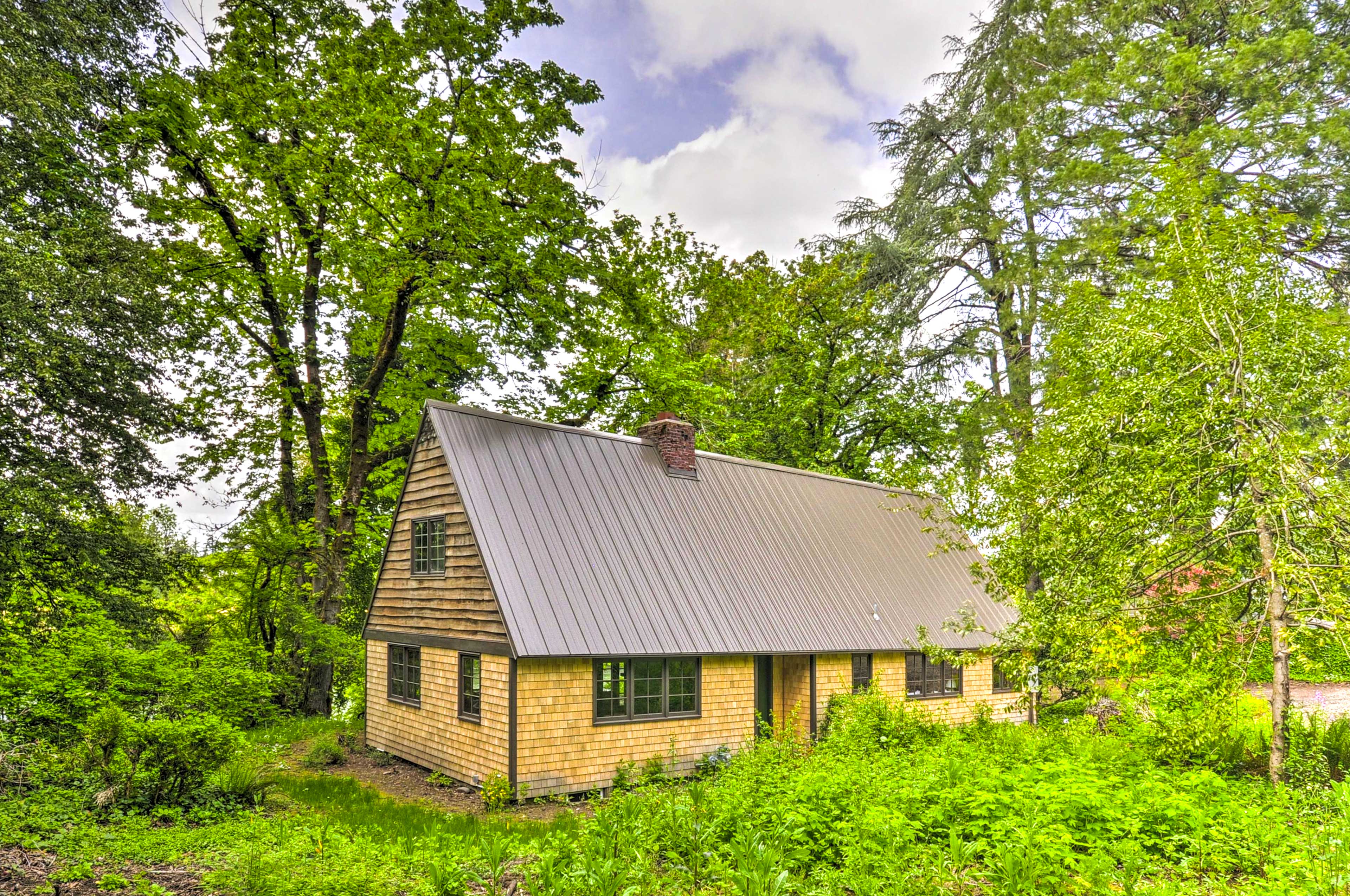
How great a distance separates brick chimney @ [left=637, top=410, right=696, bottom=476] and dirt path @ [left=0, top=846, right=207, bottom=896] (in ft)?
35.6

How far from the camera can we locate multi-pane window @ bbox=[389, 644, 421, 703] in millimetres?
13562

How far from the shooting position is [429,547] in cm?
1324

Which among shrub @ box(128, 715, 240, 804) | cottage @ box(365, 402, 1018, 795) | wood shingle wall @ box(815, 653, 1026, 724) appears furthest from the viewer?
wood shingle wall @ box(815, 653, 1026, 724)

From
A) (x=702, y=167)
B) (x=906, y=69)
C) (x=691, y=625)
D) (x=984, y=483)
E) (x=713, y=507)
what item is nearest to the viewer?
(x=984, y=483)

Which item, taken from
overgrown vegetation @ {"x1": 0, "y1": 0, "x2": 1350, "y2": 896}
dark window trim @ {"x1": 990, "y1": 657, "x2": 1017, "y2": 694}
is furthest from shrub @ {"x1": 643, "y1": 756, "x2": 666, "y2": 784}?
dark window trim @ {"x1": 990, "y1": 657, "x2": 1017, "y2": 694}

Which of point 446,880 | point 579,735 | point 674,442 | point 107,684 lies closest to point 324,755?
point 579,735

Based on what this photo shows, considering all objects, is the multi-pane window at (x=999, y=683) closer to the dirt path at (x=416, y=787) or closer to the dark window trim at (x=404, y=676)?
the dirt path at (x=416, y=787)

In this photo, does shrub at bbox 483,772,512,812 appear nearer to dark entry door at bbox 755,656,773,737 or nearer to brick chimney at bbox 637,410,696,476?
dark entry door at bbox 755,656,773,737

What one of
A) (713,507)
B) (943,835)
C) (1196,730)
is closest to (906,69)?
(713,507)

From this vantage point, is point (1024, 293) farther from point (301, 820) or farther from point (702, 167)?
point (301, 820)

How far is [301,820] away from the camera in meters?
7.59

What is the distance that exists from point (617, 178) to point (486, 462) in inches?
362

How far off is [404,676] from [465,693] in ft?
8.17

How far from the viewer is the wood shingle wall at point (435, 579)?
11.6 m
